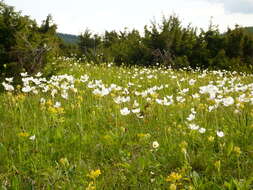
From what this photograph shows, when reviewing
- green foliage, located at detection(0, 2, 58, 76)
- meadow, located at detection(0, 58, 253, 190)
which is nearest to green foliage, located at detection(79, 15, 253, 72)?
green foliage, located at detection(0, 2, 58, 76)

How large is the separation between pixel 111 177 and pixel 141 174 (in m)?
0.25

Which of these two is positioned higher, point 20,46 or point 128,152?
point 20,46

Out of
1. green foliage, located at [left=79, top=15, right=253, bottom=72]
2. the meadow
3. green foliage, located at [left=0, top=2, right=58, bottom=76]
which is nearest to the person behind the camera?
the meadow

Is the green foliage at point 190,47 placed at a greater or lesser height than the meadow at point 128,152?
greater

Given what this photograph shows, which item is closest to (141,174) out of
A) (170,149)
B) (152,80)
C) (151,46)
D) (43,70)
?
(170,149)

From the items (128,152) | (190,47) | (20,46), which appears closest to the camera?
(128,152)

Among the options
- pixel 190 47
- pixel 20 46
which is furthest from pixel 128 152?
pixel 190 47

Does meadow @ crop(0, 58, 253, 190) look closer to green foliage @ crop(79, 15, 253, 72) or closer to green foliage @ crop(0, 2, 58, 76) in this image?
green foliage @ crop(0, 2, 58, 76)

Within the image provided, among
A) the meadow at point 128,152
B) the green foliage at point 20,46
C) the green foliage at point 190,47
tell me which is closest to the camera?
the meadow at point 128,152

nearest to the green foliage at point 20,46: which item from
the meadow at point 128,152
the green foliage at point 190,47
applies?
the meadow at point 128,152

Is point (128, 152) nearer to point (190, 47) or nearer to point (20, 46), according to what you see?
point (20, 46)

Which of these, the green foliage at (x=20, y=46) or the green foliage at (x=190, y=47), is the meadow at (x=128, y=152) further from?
the green foliage at (x=190, y=47)

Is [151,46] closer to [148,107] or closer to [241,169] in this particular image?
[148,107]

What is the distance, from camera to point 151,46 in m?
15.0
